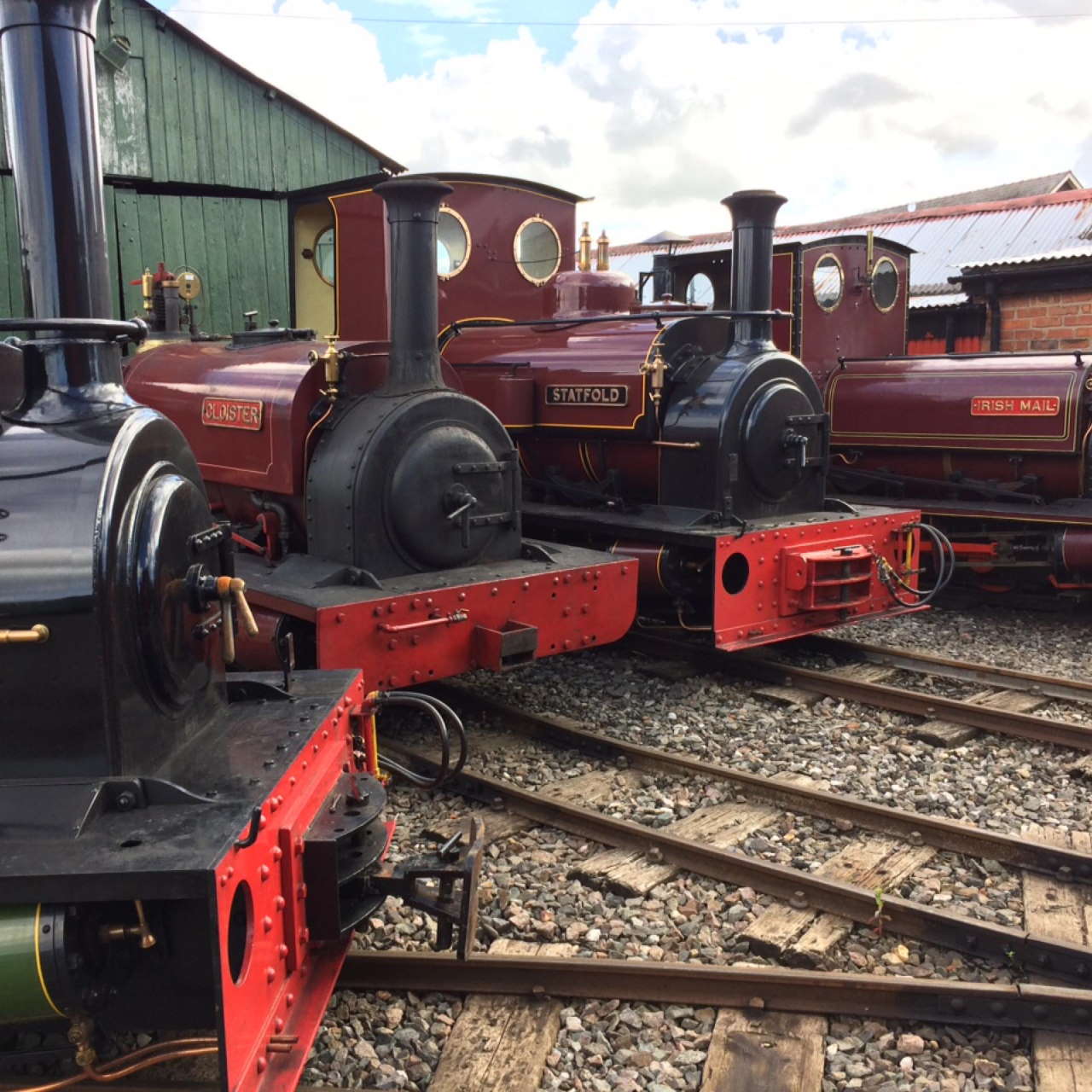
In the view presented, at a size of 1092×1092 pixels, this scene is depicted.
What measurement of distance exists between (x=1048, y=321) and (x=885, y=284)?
371 cm

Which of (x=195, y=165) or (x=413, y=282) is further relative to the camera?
(x=195, y=165)

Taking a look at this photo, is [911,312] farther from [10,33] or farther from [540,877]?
[10,33]

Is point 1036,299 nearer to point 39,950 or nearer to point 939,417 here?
point 939,417

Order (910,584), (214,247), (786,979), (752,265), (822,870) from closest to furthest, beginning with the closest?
(786,979)
(822,870)
(752,265)
(910,584)
(214,247)

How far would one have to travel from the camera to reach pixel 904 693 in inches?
195

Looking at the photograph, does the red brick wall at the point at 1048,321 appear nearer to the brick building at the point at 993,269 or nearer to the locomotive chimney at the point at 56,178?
the brick building at the point at 993,269

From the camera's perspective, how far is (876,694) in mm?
5062

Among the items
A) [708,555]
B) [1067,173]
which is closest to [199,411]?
[708,555]

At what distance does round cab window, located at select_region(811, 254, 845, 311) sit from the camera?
302 inches

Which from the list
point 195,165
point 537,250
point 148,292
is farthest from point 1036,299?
point 148,292

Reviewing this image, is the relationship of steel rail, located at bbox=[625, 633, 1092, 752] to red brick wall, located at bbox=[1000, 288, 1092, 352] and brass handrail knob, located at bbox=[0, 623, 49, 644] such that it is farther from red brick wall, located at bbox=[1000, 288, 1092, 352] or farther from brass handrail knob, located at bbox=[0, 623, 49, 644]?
red brick wall, located at bbox=[1000, 288, 1092, 352]

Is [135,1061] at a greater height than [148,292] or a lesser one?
lesser

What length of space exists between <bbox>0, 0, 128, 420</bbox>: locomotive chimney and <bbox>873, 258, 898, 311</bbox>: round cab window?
6.82 m

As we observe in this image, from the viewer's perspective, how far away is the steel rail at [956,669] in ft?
17.1
